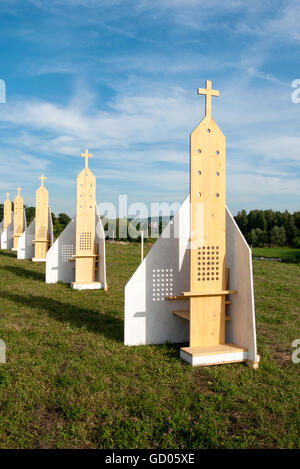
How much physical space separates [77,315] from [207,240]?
324cm

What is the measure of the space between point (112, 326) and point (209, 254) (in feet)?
7.59

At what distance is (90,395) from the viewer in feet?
11.1

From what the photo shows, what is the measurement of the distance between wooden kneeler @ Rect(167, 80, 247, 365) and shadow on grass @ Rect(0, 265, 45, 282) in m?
7.23

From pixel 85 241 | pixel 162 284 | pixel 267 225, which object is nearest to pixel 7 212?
pixel 85 241

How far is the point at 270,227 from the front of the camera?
142 feet

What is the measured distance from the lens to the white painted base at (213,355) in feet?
13.6

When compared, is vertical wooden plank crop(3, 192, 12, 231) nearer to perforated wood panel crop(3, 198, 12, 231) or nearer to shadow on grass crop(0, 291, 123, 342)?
perforated wood panel crop(3, 198, 12, 231)

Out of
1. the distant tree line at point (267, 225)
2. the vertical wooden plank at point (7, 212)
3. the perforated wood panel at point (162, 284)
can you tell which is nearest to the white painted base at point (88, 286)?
the perforated wood panel at point (162, 284)

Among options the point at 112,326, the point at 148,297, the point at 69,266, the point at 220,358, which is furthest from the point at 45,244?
the point at 220,358

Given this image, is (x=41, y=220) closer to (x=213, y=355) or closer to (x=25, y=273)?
(x=25, y=273)

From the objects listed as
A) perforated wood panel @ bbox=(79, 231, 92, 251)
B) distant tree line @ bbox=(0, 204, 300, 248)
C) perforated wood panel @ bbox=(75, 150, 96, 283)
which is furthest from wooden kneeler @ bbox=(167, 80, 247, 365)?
distant tree line @ bbox=(0, 204, 300, 248)

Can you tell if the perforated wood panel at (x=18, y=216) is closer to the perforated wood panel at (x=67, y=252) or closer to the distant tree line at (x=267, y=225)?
the perforated wood panel at (x=67, y=252)

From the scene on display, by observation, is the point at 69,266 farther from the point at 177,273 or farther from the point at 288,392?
the point at 288,392

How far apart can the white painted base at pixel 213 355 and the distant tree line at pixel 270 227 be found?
34.4 metres
